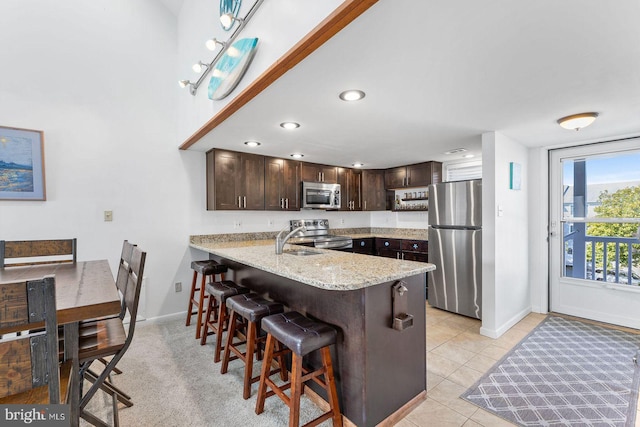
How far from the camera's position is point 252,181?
12.8 feet

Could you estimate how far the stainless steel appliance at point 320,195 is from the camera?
444 centimetres

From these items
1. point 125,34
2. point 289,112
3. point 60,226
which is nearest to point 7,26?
point 125,34

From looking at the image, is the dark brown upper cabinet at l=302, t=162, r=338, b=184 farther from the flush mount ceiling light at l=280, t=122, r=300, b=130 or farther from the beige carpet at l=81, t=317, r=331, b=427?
the beige carpet at l=81, t=317, r=331, b=427

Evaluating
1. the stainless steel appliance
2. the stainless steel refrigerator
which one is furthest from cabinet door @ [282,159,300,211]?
the stainless steel refrigerator

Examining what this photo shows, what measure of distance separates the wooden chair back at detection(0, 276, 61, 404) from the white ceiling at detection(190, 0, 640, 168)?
147cm

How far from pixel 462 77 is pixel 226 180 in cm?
282

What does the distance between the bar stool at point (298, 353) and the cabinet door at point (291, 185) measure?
8.59 ft

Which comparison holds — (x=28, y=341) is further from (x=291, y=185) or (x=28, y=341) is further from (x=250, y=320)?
(x=291, y=185)

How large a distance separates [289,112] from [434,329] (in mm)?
2672

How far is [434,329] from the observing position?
3150 millimetres

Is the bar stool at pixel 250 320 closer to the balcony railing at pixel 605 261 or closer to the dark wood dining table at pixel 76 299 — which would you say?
the dark wood dining table at pixel 76 299

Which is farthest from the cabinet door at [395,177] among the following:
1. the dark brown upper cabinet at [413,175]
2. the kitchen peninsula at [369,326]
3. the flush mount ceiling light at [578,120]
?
the kitchen peninsula at [369,326]

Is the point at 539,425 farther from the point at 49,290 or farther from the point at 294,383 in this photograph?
the point at 49,290

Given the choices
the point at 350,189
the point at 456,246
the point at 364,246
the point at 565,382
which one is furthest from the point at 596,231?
the point at 350,189
